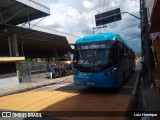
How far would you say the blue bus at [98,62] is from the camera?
1279cm

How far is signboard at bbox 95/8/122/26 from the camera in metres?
44.8

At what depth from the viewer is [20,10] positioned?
988 inches

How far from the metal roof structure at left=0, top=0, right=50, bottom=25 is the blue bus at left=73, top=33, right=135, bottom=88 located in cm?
1125

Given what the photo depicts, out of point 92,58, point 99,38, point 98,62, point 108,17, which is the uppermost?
point 108,17

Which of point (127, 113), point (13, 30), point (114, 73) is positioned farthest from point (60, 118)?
point (13, 30)

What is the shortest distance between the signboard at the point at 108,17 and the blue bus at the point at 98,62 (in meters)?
31.6

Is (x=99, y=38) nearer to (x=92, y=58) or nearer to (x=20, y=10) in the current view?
(x=92, y=58)

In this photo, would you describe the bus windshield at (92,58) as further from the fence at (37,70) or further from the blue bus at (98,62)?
the fence at (37,70)

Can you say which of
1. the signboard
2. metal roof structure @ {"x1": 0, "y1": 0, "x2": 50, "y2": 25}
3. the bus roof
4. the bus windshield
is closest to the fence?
metal roof structure @ {"x1": 0, "y1": 0, "x2": 50, "y2": 25}

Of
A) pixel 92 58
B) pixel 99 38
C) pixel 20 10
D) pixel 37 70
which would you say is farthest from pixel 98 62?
pixel 37 70

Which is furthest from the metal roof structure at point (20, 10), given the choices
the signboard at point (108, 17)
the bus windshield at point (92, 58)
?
the signboard at point (108, 17)

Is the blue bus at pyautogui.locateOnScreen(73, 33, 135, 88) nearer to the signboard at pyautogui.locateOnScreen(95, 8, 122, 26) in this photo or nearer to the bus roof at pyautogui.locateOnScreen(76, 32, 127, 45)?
the bus roof at pyautogui.locateOnScreen(76, 32, 127, 45)

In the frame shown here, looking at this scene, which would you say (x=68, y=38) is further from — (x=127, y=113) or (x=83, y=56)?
(x=127, y=113)

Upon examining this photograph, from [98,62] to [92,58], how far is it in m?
0.44
